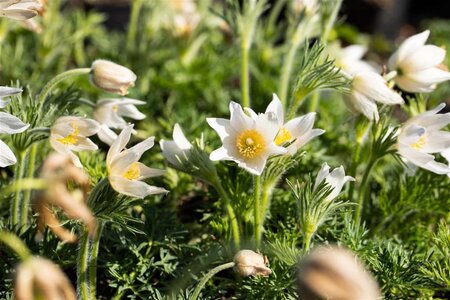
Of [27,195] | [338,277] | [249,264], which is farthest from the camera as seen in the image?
[27,195]

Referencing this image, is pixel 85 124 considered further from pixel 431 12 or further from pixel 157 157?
pixel 431 12

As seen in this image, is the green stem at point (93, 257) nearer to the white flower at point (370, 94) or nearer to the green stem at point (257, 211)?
the green stem at point (257, 211)

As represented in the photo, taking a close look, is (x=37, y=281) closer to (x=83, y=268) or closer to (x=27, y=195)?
(x=83, y=268)

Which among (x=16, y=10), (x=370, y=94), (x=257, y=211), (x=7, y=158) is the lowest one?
(x=257, y=211)

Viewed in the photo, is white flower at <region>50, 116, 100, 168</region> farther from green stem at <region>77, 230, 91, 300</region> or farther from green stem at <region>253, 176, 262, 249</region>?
green stem at <region>253, 176, 262, 249</region>

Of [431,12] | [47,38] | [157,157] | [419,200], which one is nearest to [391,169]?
[419,200]

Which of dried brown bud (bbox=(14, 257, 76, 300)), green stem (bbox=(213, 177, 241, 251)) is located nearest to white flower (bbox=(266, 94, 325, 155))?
green stem (bbox=(213, 177, 241, 251))

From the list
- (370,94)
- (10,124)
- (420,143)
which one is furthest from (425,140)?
(10,124)
